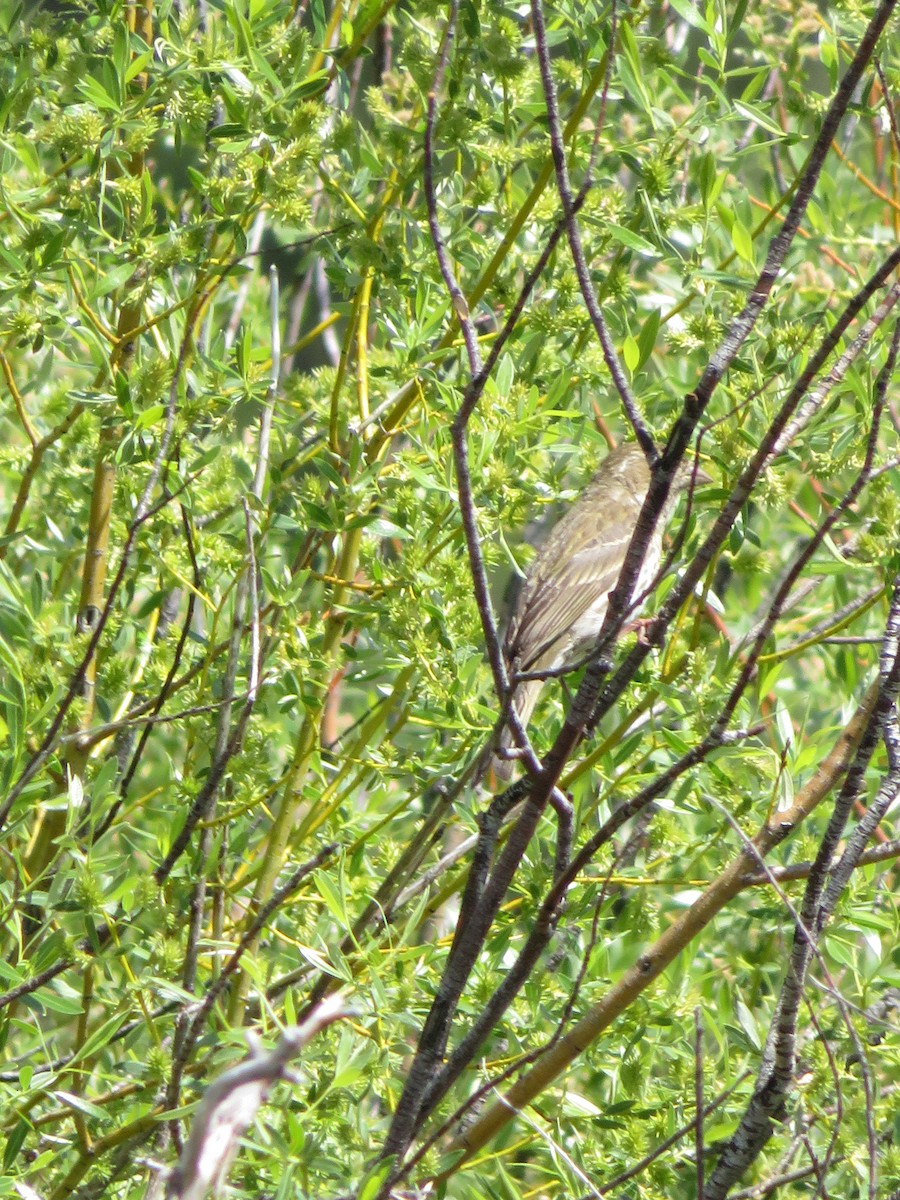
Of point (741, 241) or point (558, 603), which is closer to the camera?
point (741, 241)

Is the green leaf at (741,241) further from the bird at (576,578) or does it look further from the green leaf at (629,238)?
the bird at (576,578)

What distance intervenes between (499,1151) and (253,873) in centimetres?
75

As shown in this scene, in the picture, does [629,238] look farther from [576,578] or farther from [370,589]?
[576,578]

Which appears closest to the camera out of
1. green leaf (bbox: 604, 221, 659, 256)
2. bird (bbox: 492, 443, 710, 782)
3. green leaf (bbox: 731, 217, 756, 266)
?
green leaf (bbox: 604, 221, 659, 256)

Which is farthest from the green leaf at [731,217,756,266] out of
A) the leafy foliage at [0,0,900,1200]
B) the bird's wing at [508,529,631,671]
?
the bird's wing at [508,529,631,671]

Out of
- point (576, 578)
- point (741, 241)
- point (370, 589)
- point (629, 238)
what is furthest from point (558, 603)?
point (629, 238)

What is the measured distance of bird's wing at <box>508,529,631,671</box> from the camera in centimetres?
524

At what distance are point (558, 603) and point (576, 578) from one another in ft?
0.53

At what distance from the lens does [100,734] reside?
3166 millimetres

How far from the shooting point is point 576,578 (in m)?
5.40

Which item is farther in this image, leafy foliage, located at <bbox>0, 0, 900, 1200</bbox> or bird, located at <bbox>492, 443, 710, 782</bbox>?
bird, located at <bbox>492, 443, 710, 782</bbox>

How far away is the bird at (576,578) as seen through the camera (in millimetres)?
5227

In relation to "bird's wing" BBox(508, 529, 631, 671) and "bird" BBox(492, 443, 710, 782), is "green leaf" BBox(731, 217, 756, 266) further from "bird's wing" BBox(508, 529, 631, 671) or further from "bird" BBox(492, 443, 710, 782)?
"bird's wing" BBox(508, 529, 631, 671)

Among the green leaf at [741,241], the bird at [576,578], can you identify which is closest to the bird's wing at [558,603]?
the bird at [576,578]
